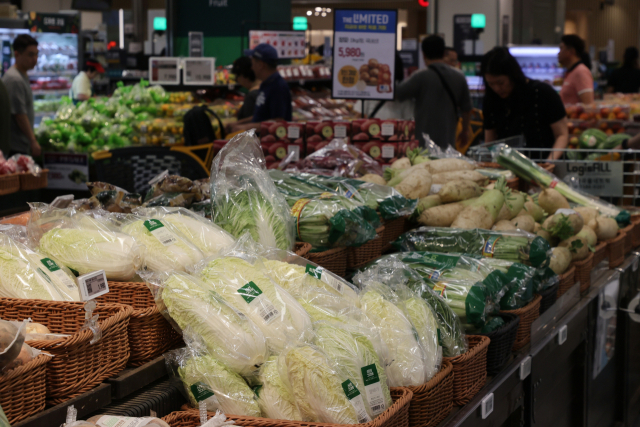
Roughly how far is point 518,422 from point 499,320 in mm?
428

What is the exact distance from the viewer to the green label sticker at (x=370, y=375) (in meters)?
1.40

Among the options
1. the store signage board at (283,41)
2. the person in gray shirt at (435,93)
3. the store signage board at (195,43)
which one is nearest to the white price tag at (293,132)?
the person in gray shirt at (435,93)

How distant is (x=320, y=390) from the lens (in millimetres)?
1324

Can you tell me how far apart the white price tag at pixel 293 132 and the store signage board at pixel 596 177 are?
1.56 m

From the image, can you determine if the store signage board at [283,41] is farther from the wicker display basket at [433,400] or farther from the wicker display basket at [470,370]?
the wicker display basket at [433,400]

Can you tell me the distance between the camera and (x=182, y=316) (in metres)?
1.48

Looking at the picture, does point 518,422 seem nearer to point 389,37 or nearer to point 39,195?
point 389,37

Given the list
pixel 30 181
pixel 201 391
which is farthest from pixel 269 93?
pixel 201 391

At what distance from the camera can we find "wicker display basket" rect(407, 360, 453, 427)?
1.54 metres

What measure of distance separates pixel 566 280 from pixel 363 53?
2939mm

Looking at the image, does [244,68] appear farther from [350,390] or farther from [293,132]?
[350,390]

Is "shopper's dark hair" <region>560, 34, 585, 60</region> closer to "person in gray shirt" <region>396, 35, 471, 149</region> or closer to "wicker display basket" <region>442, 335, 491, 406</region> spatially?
"person in gray shirt" <region>396, 35, 471, 149</region>

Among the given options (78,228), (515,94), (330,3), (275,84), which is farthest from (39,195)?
(330,3)

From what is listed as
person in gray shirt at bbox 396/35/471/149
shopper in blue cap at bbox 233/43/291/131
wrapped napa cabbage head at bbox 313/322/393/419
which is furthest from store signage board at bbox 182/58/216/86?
wrapped napa cabbage head at bbox 313/322/393/419
